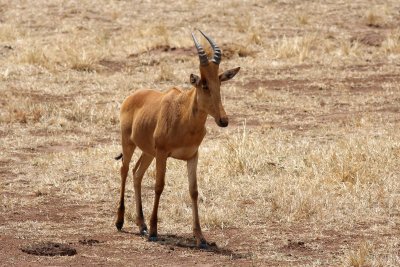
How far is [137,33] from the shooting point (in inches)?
962

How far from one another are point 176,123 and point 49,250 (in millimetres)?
1749

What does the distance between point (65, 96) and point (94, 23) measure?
8236mm

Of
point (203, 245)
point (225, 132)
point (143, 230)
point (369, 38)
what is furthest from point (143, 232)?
point (369, 38)

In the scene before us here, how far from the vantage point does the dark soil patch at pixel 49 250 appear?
893cm

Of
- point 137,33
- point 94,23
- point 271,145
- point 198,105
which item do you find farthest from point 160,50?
point 198,105

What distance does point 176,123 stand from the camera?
9.52 metres

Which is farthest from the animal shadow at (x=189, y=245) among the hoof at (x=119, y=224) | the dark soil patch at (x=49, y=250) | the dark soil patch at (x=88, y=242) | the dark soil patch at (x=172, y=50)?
the dark soil patch at (x=172, y=50)

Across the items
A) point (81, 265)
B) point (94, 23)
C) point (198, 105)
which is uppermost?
point (198, 105)

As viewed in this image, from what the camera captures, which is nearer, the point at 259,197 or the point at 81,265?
the point at 81,265

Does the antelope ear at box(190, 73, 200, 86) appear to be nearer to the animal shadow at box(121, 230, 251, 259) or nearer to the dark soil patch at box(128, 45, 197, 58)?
the animal shadow at box(121, 230, 251, 259)

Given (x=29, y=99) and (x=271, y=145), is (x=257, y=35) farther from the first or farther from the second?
(x=271, y=145)

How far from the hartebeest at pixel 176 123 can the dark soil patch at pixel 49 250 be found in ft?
3.32

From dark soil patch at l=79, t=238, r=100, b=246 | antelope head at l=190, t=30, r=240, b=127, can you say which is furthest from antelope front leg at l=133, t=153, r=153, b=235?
antelope head at l=190, t=30, r=240, b=127

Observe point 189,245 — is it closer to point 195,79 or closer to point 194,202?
point 194,202
